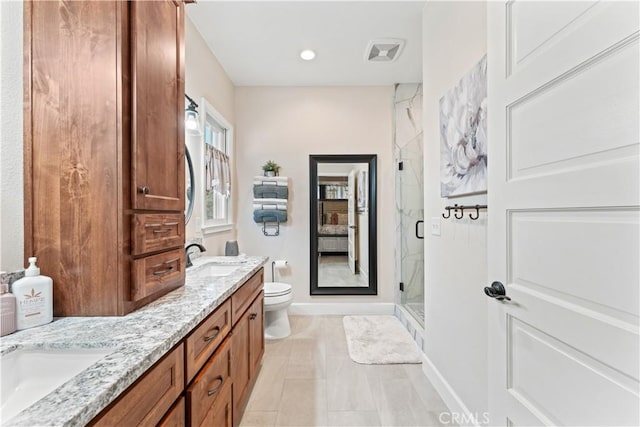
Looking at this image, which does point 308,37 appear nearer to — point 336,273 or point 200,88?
point 200,88

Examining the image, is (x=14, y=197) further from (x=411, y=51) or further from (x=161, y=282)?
(x=411, y=51)

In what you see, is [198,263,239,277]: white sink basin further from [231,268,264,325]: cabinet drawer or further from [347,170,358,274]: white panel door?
[347,170,358,274]: white panel door

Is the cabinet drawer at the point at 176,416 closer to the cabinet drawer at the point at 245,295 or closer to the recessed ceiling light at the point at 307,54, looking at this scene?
the cabinet drawer at the point at 245,295

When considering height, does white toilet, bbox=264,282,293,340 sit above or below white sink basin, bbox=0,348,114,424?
below

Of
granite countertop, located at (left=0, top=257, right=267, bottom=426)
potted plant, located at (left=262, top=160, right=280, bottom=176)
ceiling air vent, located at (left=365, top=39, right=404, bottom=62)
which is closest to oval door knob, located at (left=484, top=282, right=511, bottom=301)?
granite countertop, located at (left=0, top=257, right=267, bottom=426)

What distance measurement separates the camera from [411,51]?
9.06 feet

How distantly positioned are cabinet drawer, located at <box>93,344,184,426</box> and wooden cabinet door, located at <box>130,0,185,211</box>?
1.84 feet

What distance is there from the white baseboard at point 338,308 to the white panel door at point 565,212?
2.36 metres

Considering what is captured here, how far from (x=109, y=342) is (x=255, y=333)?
4.13 ft

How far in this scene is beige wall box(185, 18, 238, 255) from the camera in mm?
2299

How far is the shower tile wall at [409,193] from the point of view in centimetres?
326

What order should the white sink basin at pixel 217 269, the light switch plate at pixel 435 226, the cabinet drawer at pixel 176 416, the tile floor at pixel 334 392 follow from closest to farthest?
the cabinet drawer at pixel 176 416 → the tile floor at pixel 334 392 → the light switch plate at pixel 435 226 → the white sink basin at pixel 217 269

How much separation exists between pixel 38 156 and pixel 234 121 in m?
2.66

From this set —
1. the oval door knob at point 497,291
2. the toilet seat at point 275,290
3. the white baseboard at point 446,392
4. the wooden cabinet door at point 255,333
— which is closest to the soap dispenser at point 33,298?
the wooden cabinet door at point 255,333
